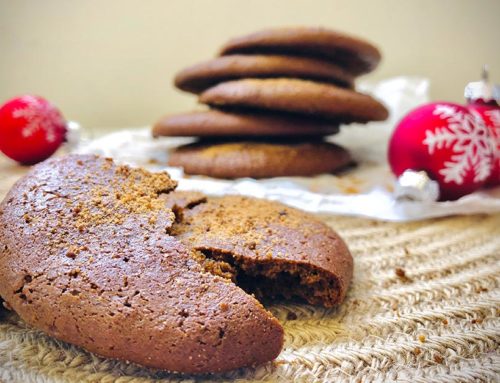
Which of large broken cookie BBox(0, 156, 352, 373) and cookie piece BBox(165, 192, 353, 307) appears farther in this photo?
cookie piece BBox(165, 192, 353, 307)

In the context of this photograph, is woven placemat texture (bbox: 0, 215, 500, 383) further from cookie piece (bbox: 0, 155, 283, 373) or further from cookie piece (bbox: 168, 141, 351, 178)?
cookie piece (bbox: 168, 141, 351, 178)

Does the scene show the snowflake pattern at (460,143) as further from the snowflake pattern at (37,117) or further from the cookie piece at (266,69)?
the snowflake pattern at (37,117)

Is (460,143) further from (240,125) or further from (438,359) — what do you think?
(438,359)

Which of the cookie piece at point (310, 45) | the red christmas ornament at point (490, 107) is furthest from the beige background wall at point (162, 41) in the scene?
the red christmas ornament at point (490, 107)

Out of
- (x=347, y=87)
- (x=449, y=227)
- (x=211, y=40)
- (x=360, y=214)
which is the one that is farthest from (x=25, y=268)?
(x=211, y=40)

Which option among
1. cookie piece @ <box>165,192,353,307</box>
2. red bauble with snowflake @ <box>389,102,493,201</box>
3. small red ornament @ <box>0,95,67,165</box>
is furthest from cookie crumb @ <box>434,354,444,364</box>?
small red ornament @ <box>0,95,67,165</box>

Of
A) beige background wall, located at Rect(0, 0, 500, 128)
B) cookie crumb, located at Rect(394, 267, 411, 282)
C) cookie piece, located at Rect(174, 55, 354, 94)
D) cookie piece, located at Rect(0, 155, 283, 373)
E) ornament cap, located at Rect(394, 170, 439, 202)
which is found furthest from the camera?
beige background wall, located at Rect(0, 0, 500, 128)

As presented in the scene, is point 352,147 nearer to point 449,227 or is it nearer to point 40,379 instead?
point 449,227
